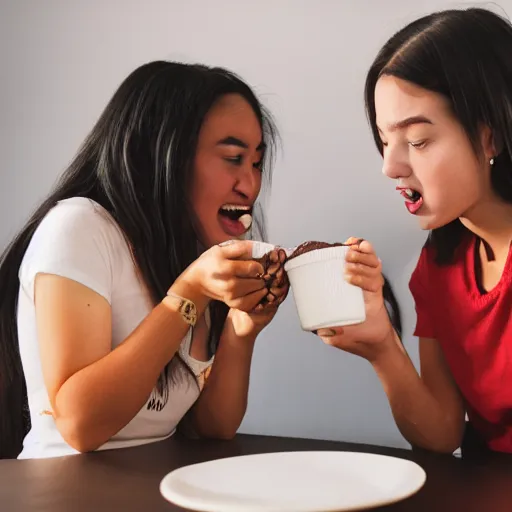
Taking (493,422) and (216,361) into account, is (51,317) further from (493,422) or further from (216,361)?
(493,422)

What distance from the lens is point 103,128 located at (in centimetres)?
128

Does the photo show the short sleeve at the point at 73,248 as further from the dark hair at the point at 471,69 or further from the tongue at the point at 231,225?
the dark hair at the point at 471,69

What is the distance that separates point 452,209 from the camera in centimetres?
114

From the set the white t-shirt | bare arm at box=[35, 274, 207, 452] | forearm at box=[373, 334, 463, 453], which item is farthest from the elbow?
forearm at box=[373, 334, 463, 453]

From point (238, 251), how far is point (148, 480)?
32cm

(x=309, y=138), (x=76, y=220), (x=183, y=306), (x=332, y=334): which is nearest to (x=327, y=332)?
(x=332, y=334)

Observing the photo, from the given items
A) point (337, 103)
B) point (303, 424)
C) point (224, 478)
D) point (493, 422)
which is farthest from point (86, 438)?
point (337, 103)

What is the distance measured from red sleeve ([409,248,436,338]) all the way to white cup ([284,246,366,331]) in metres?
0.40

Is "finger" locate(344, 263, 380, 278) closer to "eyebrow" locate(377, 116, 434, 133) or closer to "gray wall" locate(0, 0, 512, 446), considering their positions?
"eyebrow" locate(377, 116, 434, 133)

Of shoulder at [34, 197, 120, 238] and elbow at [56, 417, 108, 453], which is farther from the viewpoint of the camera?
shoulder at [34, 197, 120, 238]

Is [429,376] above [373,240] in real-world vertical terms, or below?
below

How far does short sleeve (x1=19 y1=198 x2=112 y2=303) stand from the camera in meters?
1.07

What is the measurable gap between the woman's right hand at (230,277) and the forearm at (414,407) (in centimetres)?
26

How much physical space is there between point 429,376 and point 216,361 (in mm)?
377
